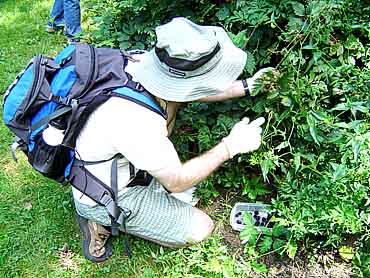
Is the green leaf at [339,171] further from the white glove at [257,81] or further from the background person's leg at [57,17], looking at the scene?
the background person's leg at [57,17]

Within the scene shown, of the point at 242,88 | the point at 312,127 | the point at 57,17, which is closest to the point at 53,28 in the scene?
the point at 57,17

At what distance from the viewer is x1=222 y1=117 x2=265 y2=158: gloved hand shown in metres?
2.53

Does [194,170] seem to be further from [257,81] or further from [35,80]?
[35,80]

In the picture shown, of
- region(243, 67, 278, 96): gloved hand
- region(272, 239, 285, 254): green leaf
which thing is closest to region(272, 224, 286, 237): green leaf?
region(272, 239, 285, 254): green leaf

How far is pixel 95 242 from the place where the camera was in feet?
9.65

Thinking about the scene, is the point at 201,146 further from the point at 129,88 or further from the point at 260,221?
the point at 129,88

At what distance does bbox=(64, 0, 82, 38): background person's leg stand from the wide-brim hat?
254 centimetres

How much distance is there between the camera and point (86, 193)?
2.70 m

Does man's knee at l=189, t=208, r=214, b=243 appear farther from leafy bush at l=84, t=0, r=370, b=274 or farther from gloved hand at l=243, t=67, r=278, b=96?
gloved hand at l=243, t=67, r=278, b=96

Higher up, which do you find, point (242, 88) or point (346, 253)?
point (242, 88)

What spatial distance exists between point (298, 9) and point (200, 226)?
1.12 m

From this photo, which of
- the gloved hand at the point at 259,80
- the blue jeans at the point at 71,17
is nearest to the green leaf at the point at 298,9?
the gloved hand at the point at 259,80

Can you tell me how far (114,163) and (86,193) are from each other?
0.70 feet

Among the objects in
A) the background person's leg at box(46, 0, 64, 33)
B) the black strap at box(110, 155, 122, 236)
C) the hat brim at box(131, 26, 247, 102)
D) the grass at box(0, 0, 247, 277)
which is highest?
the hat brim at box(131, 26, 247, 102)
